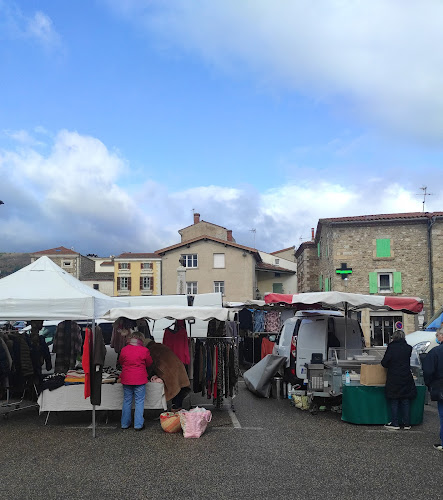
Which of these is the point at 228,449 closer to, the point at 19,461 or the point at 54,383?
the point at 19,461

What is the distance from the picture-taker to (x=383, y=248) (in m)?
31.6

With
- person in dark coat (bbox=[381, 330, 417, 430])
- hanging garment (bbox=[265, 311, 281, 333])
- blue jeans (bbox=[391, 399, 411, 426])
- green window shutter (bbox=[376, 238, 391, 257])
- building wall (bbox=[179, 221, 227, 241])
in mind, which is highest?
building wall (bbox=[179, 221, 227, 241])

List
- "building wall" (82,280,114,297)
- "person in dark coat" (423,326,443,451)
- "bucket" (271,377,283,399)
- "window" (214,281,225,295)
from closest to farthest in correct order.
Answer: "person in dark coat" (423,326,443,451)
"bucket" (271,377,283,399)
"window" (214,281,225,295)
"building wall" (82,280,114,297)

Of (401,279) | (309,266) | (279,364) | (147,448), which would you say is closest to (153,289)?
(309,266)

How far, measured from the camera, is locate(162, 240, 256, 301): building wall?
150 feet

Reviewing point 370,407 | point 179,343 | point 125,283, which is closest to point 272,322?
point 179,343

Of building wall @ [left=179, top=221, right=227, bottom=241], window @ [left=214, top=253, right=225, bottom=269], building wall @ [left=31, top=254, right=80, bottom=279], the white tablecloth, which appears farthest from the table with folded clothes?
building wall @ [left=31, top=254, right=80, bottom=279]

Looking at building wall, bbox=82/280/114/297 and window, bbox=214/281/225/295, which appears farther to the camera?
building wall, bbox=82/280/114/297

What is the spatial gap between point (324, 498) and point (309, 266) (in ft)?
124

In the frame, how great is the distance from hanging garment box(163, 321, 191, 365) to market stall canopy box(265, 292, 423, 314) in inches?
77.2

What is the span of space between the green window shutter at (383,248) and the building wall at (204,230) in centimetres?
2263

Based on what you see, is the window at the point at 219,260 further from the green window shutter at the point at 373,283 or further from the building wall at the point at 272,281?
the green window shutter at the point at 373,283

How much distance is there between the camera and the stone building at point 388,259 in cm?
3078

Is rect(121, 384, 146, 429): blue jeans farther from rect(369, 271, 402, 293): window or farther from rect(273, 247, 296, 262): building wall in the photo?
rect(273, 247, 296, 262): building wall
